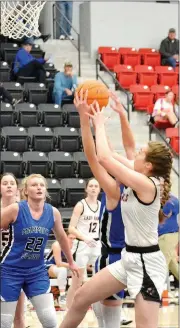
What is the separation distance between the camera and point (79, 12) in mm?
17203

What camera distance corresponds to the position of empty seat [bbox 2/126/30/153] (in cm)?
1277

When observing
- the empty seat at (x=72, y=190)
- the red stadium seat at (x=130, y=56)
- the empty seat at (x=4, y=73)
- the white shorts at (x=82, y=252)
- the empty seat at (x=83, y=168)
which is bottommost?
the white shorts at (x=82, y=252)

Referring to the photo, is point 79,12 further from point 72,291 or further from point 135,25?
point 72,291

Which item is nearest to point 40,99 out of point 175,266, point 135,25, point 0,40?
point 0,40

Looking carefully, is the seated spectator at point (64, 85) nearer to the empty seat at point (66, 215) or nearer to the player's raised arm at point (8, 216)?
the empty seat at point (66, 215)

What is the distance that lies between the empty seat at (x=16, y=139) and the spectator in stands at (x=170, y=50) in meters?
4.74

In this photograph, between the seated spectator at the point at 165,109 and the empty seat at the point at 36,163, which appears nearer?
the empty seat at the point at 36,163

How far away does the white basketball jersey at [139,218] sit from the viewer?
19.7 ft

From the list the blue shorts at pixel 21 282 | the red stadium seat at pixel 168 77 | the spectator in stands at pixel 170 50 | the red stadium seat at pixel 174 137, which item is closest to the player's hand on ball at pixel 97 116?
the blue shorts at pixel 21 282

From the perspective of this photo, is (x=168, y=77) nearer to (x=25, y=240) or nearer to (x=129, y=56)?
(x=129, y=56)

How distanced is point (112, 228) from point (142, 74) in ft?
31.5

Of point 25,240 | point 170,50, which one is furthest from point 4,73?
point 25,240

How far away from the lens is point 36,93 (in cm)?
1434

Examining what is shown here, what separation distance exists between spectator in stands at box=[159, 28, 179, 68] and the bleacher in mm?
119
